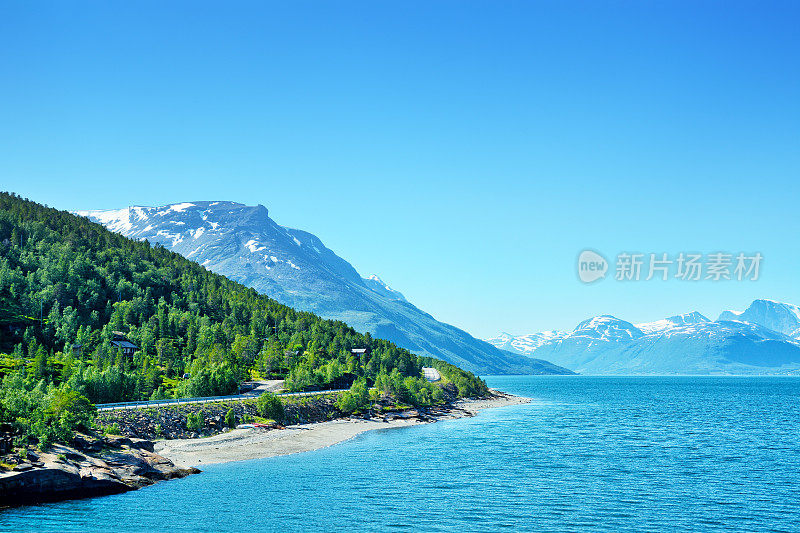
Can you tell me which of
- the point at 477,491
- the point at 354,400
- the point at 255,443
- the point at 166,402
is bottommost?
the point at 255,443

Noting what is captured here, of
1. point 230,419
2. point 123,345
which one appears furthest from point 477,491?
point 123,345

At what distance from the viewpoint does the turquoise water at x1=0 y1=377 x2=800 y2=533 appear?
5738cm

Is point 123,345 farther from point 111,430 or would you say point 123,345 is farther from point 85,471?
point 85,471

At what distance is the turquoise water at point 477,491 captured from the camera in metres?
57.4

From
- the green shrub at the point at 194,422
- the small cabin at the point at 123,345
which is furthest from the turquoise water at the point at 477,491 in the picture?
the small cabin at the point at 123,345

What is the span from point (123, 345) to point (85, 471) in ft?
340

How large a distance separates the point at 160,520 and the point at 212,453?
37849 millimetres

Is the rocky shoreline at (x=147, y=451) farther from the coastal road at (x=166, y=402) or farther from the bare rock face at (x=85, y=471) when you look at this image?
the coastal road at (x=166, y=402)

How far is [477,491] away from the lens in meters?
71.1

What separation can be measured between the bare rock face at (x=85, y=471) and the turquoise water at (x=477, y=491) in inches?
107

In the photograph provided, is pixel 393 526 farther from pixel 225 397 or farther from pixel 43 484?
pixel 225 397

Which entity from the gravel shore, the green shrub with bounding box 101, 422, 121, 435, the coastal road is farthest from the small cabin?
the green shrub with bounding box 101, 422, 121, 435

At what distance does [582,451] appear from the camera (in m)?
103

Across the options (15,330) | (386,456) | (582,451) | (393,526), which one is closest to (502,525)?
(393,526)
